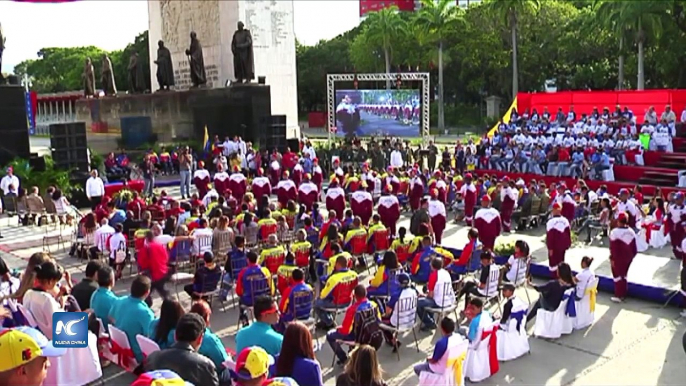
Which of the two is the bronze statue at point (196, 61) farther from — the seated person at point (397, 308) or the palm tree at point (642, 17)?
the palm tree at point (642, 17)

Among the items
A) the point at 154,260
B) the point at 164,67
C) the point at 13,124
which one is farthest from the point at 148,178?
the point at 154,260

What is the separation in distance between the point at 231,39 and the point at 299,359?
24.5 m

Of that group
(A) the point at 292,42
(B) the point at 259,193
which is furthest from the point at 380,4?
(B) the point at 259,193

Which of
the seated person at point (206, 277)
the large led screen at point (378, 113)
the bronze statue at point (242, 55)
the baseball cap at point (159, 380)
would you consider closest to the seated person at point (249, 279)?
the seated person at point (206, 277)

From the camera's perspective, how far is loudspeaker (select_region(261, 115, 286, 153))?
2533 centimetres

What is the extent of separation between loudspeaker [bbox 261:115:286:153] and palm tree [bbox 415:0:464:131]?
2751 cm

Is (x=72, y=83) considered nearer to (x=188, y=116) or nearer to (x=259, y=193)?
(x=188, y=116)

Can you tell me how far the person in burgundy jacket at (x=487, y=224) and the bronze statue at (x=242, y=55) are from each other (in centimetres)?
1609

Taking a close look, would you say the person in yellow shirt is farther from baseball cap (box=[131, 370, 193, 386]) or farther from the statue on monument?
the statue on monument

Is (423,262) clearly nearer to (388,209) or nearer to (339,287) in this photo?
(339,287)

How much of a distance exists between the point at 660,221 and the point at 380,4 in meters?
120

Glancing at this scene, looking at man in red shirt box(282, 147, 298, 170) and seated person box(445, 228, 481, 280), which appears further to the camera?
man in red shirt box(282, 147, 298, 170)

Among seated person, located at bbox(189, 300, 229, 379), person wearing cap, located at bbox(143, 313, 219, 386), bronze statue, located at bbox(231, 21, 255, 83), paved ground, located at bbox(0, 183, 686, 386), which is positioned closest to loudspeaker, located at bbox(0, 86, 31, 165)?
bronze statue, located at bbox(231, 21, 255, 83)

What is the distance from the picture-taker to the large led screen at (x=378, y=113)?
30.1 meters
